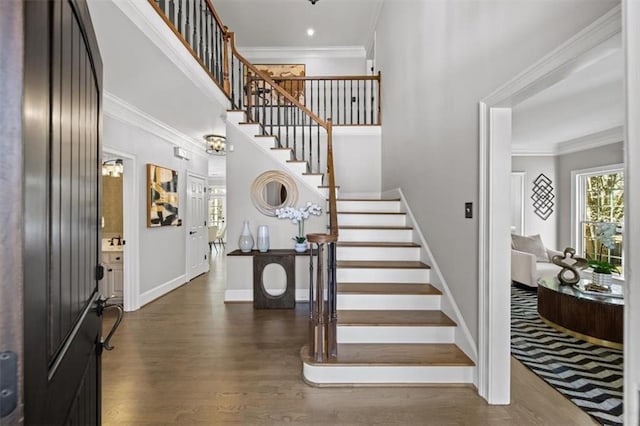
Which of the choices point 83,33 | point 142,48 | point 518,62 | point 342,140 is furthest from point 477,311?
point 342,140

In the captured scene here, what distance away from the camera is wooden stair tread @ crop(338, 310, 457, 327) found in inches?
100

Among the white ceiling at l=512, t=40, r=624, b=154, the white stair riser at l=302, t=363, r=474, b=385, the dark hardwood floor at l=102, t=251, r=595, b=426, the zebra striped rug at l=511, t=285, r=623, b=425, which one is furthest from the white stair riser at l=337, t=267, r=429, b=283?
the white ceiling at l=512, t=40, r=624, b=154

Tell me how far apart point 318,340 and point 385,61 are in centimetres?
468

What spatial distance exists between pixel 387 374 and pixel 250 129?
371cm

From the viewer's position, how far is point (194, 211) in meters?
6.02

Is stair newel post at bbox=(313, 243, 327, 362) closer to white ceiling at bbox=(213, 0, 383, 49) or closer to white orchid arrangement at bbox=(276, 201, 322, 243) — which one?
white orchid arrangement at bbox=(276, 201, 322, 243)

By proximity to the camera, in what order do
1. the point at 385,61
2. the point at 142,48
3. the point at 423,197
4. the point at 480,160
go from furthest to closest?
the point at 385,61 < the point at 423,197 < the point at 142,48 < the point at 480,160

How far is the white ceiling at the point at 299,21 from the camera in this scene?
529 centimetres

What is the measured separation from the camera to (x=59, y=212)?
31.3 inches

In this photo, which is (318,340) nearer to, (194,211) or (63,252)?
(63,252)

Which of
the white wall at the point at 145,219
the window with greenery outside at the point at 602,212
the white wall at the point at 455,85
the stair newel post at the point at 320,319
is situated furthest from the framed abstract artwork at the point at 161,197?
the window with greenery outside at the point at 602,212

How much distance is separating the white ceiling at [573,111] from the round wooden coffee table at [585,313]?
6.69 ft

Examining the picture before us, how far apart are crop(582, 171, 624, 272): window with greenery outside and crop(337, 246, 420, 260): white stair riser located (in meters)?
4.17

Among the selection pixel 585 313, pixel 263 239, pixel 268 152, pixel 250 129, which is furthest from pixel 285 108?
pixel 585 313
